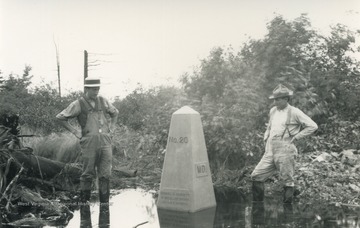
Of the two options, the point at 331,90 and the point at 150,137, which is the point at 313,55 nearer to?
the point at 331,90

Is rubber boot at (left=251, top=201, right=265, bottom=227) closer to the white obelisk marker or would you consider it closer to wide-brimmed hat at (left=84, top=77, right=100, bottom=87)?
the white obelisk marker

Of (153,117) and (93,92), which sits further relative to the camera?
(153,117)

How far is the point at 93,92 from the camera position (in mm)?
7648

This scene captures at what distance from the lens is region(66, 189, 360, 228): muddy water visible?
6.28m

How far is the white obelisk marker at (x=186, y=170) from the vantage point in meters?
7.16

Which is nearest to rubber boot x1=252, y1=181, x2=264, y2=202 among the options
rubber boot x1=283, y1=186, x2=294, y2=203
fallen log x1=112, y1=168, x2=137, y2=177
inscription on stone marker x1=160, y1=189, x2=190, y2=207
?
rubber boot x1=283, y1=186, x2=294, y2=203

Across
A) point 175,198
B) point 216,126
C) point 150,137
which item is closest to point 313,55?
point 216,126

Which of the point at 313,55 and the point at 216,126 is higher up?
the point at 313,55

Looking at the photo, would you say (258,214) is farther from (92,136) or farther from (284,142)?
(92,136)

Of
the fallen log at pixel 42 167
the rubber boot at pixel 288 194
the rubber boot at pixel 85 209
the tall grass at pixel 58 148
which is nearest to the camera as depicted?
the rubber boot at pixel 85 209

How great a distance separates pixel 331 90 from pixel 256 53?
2368 millimetres

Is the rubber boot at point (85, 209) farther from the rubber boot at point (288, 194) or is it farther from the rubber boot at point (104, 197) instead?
the rubber boot at point (288, 194)

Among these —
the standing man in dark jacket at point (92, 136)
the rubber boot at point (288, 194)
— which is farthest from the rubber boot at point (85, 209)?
the rubber boot at point (288, 194)

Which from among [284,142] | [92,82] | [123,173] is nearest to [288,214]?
[284,142]
